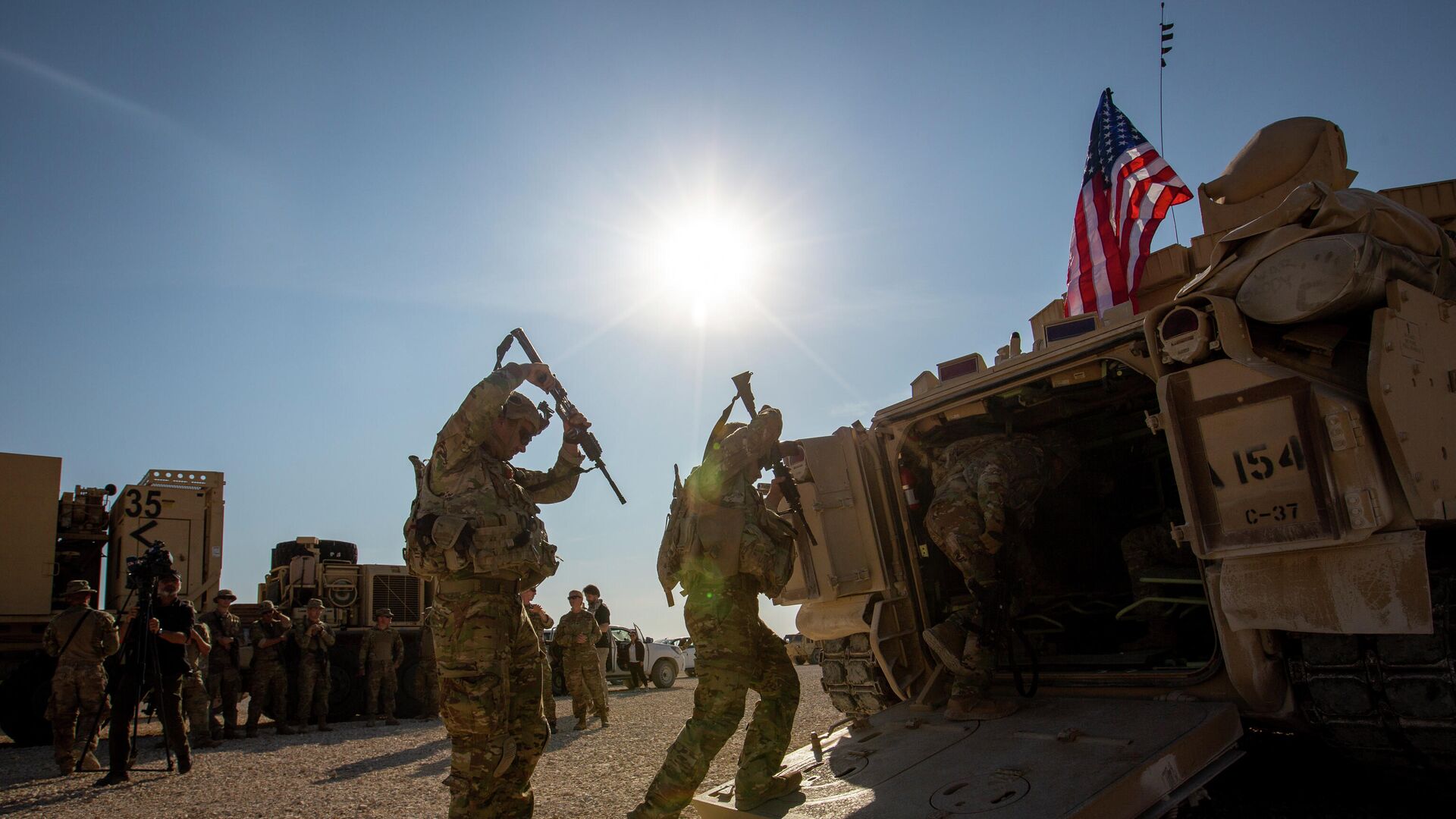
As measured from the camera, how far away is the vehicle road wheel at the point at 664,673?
19.4m

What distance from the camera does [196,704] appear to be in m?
10.5

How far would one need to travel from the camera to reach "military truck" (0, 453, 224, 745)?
10.8 m

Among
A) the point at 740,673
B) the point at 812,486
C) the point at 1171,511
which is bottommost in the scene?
the point at 740,673

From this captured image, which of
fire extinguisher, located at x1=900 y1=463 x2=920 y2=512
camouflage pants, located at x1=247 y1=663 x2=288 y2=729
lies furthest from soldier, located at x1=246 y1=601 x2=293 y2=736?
fire extinguisher, located at x1=900 y1=463 x2=920 y2=512

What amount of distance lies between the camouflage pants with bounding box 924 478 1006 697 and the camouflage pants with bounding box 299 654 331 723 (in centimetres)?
1047

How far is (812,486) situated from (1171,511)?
2.51m

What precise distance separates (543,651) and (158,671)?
5.44m

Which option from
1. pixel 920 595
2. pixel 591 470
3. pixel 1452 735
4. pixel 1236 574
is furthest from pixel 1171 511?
pixel 591 470

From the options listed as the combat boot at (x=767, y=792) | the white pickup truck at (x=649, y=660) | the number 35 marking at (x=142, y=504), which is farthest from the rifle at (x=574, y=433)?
the white pickup truck at (x=649, y=660)

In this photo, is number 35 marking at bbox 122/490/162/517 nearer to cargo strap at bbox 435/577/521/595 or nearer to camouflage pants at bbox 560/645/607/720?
camouflage pants at bbox 560/645/607/720

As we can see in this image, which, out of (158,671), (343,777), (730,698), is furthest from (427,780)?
(730,698)

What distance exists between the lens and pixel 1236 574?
12.6 feet

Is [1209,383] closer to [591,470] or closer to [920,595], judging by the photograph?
[920,595]

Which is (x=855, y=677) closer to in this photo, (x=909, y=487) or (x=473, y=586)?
(x=909, y=487)
